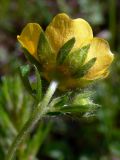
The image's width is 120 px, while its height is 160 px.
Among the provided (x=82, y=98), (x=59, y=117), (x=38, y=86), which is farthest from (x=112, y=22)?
(x=38, y=86)

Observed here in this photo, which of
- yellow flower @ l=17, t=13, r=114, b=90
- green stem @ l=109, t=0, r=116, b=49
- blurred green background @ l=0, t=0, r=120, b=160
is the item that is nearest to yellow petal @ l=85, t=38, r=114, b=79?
yellow flower @ l=17, t=13, r=114, b=90

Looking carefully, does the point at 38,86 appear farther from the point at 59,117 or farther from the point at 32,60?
the point at 59,117

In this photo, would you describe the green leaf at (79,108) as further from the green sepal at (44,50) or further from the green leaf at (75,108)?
the green sepal at (44,50)

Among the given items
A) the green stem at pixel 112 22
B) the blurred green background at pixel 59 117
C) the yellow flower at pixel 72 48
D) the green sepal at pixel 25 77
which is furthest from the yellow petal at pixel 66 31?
the green stem at pixel 112 22

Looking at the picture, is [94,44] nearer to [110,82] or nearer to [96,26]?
[110,82]

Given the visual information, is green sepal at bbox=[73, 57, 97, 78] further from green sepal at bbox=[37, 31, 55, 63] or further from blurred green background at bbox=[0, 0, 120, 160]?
blurred green background at bbox=[0, 0, 120, 160]

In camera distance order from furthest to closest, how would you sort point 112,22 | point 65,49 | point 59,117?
point 112,22, point 59,117, point 65,49
